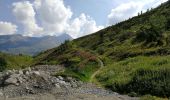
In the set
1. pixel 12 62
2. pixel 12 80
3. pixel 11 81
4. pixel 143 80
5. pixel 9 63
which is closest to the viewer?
pixel 143 80

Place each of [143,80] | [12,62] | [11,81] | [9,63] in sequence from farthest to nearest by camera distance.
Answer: [12,62] < [9,63] < [11,81] < [143,80]

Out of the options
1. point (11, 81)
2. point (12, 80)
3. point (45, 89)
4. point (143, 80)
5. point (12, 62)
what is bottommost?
point (45, 89)

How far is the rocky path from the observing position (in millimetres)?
44125

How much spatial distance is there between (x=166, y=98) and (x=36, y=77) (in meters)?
18.8

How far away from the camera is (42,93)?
152ft

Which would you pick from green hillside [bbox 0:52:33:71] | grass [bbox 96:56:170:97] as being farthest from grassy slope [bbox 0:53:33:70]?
grass [bbox 96:56:170:97]

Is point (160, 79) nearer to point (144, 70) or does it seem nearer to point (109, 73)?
point (144, 70)

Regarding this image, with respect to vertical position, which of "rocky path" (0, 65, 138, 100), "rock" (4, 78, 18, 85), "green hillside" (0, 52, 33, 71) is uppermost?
"green hillside" (0, 52, 33, 71)

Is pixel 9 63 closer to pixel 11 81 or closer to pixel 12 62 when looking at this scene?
pixel 12 62

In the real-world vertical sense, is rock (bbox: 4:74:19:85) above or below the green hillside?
below

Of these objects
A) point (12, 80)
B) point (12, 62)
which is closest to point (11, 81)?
point (12, 80)

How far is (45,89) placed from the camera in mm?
47750

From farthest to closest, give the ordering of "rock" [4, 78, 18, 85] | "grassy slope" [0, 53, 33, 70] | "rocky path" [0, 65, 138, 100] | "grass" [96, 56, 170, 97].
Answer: "grassy slope" [0, 53, 33, 70] → "rock" [4, 78, 18, 85] → "grass" [96, 56, 170, 97] → "rocky path" [0, 65, 138, 100]

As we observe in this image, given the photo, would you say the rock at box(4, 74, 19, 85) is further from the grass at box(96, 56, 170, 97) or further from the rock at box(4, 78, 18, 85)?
the grass at box(96, 56, 170, 97)
